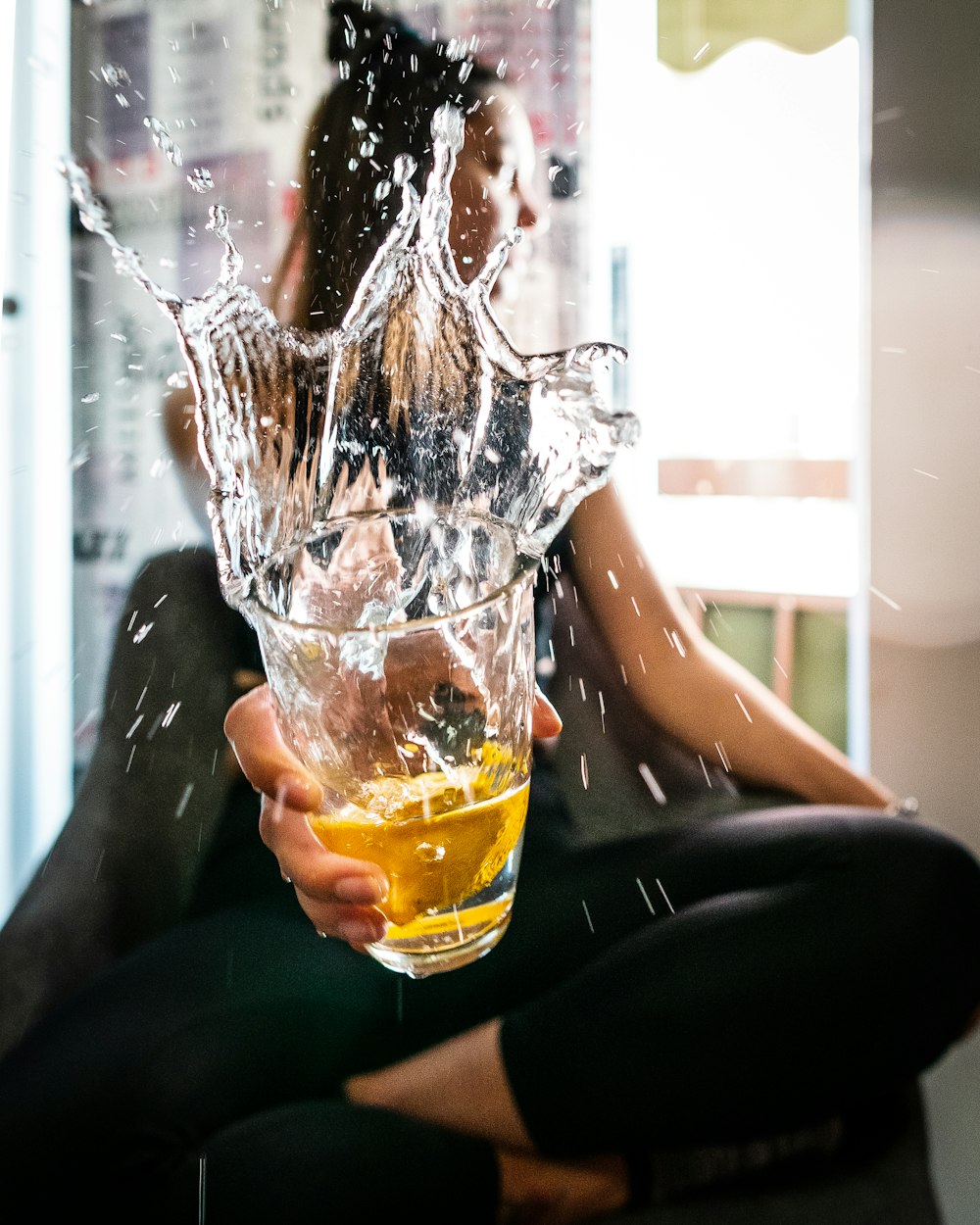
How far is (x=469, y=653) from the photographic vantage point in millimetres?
315

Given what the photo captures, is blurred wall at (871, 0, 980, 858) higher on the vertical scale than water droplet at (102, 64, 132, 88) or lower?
lower

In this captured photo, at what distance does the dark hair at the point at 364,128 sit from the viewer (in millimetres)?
409

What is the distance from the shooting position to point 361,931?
35 cm

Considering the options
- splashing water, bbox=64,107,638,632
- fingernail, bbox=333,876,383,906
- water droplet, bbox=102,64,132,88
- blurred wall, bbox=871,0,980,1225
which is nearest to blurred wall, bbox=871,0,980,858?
blurred wall, bbox=871,0,980,1225

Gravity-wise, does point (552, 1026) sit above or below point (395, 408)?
below

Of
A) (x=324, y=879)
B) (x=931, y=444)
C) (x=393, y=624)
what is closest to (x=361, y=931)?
(x=324, y=879)

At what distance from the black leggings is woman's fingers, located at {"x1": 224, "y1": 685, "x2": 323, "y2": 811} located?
0.06 meters

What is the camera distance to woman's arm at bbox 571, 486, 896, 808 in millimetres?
403

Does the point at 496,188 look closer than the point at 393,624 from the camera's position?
No

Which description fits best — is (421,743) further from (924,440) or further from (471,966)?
(924,440)

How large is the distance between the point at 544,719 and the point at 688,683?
0.07 meters

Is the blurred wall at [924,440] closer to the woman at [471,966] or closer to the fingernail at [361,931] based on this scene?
the woman at [471,966]

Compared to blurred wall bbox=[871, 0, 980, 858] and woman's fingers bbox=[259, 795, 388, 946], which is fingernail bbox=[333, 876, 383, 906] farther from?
blurred wall bbox=[871, 0, 980, 858]

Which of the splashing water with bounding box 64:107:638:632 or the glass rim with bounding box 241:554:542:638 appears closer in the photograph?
the glass rim with bounding box 241:554:542:638
